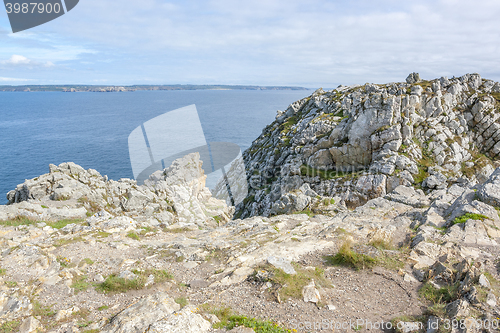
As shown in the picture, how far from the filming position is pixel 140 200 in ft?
87.5

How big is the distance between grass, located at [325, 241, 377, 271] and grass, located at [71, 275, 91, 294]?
11.1 meters

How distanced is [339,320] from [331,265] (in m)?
3.84

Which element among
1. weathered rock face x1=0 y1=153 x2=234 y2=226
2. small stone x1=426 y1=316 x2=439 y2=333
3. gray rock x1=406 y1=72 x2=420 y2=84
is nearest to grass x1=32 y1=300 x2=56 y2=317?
weathered rock face x1=0 y1=153 x2=234 y2=226

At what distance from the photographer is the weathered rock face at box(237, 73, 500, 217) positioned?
114 feet

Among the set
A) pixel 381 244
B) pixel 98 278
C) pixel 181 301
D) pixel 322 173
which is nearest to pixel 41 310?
pixel 98 278

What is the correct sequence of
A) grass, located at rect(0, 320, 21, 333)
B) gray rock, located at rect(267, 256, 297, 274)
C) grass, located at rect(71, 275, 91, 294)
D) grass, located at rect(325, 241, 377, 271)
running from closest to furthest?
grass, located at rect(0, 320, 21, 333)
grass, located at rect(71, 275, 91, 294)
gray rock, located at rect(267, 256, 297, 274)
grass, located at rect(325, 241, 377, 271)

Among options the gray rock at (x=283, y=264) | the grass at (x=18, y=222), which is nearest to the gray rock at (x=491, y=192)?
the gray rock at (x=283, y=264)

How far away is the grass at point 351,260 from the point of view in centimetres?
1225

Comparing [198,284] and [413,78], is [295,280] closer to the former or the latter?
[198,284]

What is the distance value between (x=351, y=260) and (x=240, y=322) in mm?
6257

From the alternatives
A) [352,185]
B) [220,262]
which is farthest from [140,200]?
[352,185]

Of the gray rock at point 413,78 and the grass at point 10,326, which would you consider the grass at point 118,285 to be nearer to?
the grass at point 10,326

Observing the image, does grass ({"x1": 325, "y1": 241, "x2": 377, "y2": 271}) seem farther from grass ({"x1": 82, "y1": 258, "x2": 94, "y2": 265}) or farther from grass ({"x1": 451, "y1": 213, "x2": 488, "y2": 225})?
grass ({"x1": 82, "y1": 258, "x2": 94, "y2": 265})

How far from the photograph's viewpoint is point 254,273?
1184 cm
